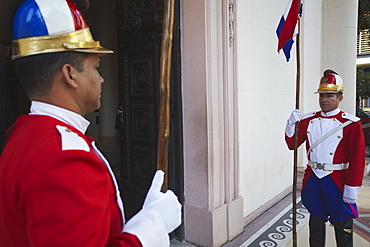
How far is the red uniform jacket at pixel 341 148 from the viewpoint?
274 centimetres

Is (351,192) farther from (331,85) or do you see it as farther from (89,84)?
(89,84)

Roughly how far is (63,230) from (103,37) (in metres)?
6.60

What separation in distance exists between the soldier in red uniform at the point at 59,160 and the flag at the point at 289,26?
217 centimetres

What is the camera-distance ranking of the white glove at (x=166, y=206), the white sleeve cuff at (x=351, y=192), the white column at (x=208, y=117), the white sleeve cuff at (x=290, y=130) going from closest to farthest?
the white glove at (x=166, y=206), the white sleeve cuff at (x=351, y=192), the white sleeve cuff at (x=290, y=130), the white column at (x=208, y=117)

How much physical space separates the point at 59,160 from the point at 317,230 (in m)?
2.84

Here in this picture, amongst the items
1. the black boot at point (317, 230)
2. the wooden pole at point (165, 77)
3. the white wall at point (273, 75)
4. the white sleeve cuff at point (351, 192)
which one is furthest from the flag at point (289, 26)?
the wooden pole at point (165, 77)

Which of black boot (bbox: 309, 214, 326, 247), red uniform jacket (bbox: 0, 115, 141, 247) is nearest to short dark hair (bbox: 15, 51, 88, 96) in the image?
red uniform jacket (bbox: 0, 115, 141, 247)

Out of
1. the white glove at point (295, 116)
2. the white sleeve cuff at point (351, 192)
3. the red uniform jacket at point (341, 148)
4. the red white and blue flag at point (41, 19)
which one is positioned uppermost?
the red white and blue flag at point (41, 19)

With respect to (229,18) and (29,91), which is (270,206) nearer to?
(229,18)

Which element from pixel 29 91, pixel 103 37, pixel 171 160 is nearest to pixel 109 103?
pixel 103 37

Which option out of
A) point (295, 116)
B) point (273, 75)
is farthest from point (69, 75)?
point (273, 75)

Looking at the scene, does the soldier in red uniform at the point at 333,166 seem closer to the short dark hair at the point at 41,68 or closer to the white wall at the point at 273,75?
the white wall at the point at 273,75

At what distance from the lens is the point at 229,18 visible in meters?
3.46

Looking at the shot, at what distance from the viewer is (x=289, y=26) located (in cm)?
284
